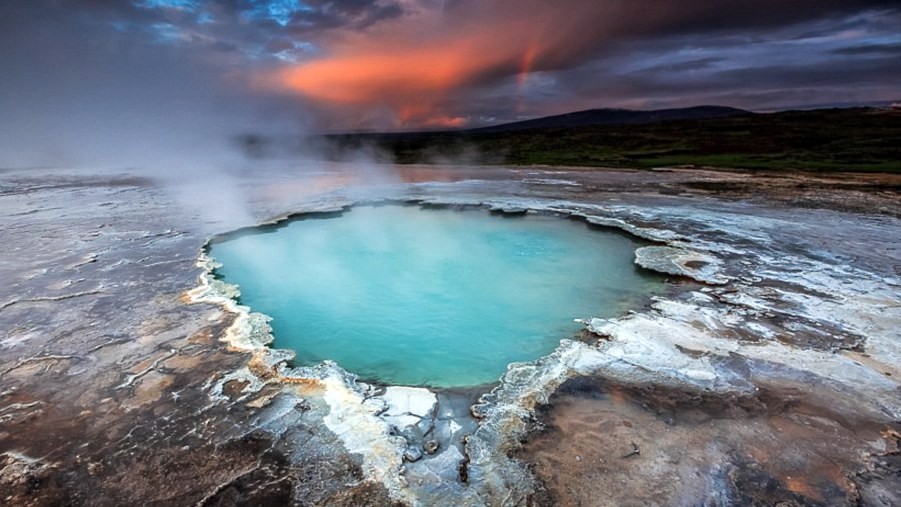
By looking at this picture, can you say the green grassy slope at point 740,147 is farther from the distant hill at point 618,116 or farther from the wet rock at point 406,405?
the distant hill at point 618,116

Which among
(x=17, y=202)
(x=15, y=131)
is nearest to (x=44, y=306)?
(x=17, y=202)

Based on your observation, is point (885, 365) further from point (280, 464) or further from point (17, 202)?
point (17, 202)

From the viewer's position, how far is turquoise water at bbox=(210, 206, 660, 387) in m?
4.02

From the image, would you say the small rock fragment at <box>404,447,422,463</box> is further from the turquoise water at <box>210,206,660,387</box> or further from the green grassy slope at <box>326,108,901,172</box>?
the green grassy slope at <box>326,108,901,172</box>

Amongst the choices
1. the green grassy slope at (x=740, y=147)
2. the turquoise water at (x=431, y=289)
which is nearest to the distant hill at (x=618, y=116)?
the green grassy slope at (x=740, y=147)

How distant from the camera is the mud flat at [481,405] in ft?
7.50

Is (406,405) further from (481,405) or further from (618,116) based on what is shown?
(618,116)

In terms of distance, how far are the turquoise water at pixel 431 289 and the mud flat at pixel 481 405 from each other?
0.43 m

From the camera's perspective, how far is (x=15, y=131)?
29.5 meters

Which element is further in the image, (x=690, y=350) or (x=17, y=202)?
(x=17, y=202)

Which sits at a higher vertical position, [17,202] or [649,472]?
[17,202]

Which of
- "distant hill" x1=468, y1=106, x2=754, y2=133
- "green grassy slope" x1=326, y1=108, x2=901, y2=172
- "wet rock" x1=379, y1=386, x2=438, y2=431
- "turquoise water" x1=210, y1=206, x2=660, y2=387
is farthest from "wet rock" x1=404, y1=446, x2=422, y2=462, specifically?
"distant hill" x1=468, y1=106, x2=754, y2=133

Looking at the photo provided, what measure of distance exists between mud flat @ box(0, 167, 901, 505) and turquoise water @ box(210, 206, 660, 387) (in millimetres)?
425

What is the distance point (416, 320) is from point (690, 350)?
264 cm
